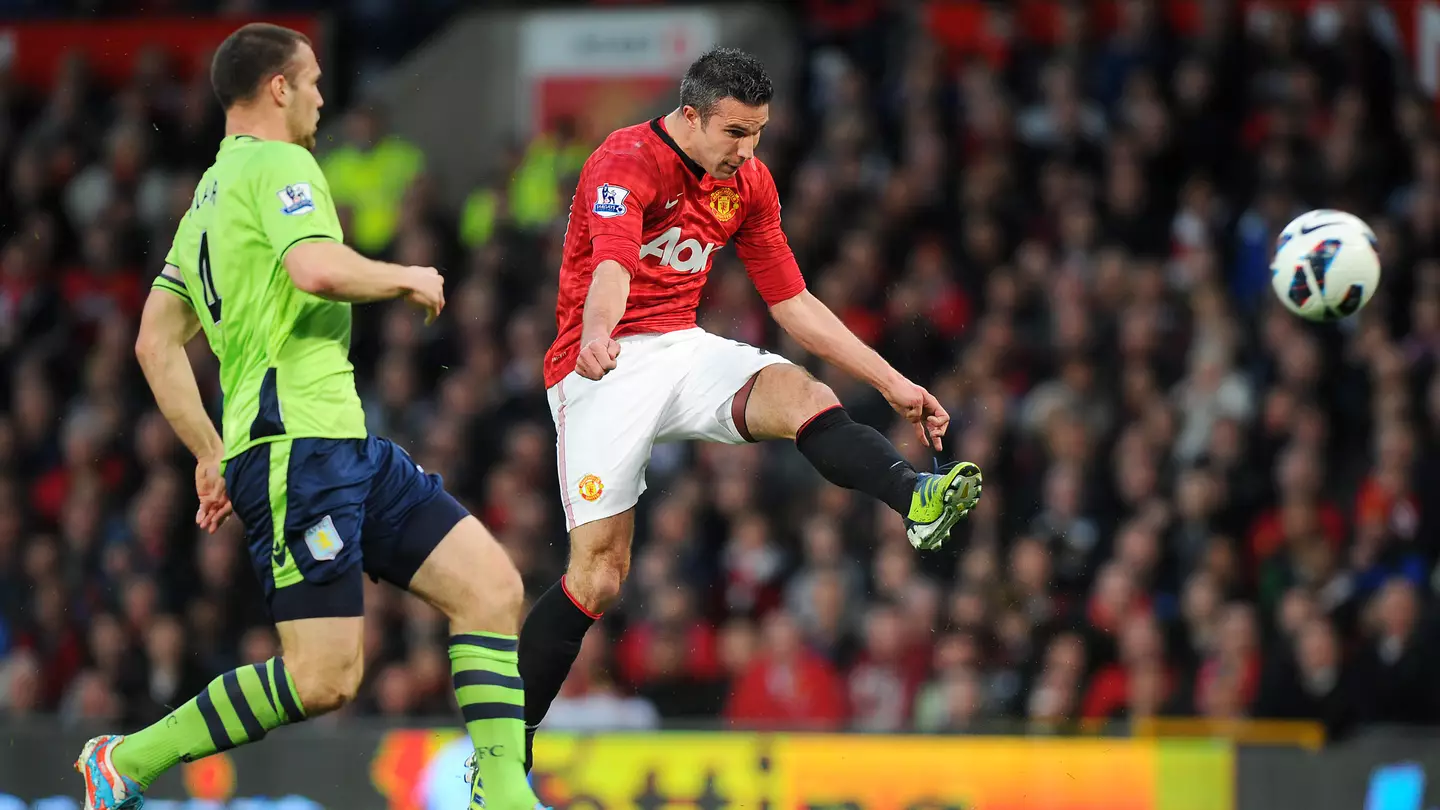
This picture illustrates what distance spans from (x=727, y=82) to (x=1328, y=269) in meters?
2.90

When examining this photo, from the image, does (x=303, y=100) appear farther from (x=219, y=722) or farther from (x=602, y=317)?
(x=219, y=722)

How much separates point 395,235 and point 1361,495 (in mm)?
6822

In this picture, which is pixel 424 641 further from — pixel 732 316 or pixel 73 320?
pixel 73 320

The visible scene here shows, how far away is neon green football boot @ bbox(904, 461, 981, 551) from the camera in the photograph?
19.0 ft

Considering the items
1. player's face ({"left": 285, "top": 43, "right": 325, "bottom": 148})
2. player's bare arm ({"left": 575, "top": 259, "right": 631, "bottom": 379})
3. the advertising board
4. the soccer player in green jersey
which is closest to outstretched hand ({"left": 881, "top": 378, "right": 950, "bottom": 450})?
player's bare arm ({"left": 575, "top": 259, "right": 631, "bottom": 379})

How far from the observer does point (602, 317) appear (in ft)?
19.5

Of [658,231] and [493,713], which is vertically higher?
[658,231]

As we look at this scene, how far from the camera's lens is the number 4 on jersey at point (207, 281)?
5.84 meters

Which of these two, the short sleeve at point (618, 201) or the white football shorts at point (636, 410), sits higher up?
the short sleeve at point (618, 201)

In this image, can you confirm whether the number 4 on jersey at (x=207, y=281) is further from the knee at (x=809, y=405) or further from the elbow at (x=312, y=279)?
the knee at (x=809, y=405)

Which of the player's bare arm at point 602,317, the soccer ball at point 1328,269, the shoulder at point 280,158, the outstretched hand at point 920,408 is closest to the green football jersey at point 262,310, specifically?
the shoulder at point 280,158

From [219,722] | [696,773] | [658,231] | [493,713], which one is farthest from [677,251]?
[696,773]

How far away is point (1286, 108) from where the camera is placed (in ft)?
38.4

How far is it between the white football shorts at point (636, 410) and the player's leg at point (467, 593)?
0.55 m
